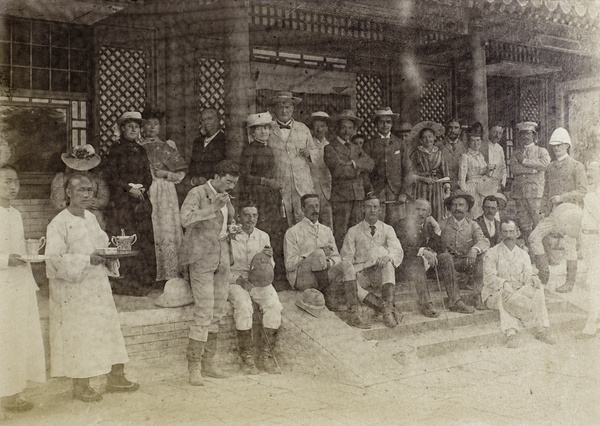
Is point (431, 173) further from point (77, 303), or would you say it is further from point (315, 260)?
point (77, 303)

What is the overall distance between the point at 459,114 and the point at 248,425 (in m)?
7.15

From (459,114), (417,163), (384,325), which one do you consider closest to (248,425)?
(384,325)

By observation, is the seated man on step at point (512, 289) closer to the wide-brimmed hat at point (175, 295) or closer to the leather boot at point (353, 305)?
the leather boot at point (353, 305)

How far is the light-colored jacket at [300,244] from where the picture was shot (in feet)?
24.1

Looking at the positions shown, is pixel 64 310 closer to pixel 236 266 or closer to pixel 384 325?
pixel 236 266

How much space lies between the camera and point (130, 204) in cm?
714

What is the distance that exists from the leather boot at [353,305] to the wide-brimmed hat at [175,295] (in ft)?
5.25

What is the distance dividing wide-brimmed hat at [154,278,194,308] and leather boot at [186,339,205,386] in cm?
51

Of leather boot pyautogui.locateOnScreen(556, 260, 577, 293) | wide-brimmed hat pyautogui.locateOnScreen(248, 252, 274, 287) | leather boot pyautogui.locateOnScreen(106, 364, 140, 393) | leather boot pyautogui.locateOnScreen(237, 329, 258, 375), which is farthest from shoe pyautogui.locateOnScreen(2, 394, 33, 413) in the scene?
leather boot pyautogui.locateOnScreen(556, 260, 577, 293)

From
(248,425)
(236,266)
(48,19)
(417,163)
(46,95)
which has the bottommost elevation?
(248,425)

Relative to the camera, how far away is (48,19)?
7758 mm

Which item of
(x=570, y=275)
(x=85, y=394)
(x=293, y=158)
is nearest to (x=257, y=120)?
(x=293, y=158)

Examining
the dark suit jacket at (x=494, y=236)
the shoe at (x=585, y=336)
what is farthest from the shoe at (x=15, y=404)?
the shoe at (x=585, y=336)

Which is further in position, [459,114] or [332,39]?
[459,114]
